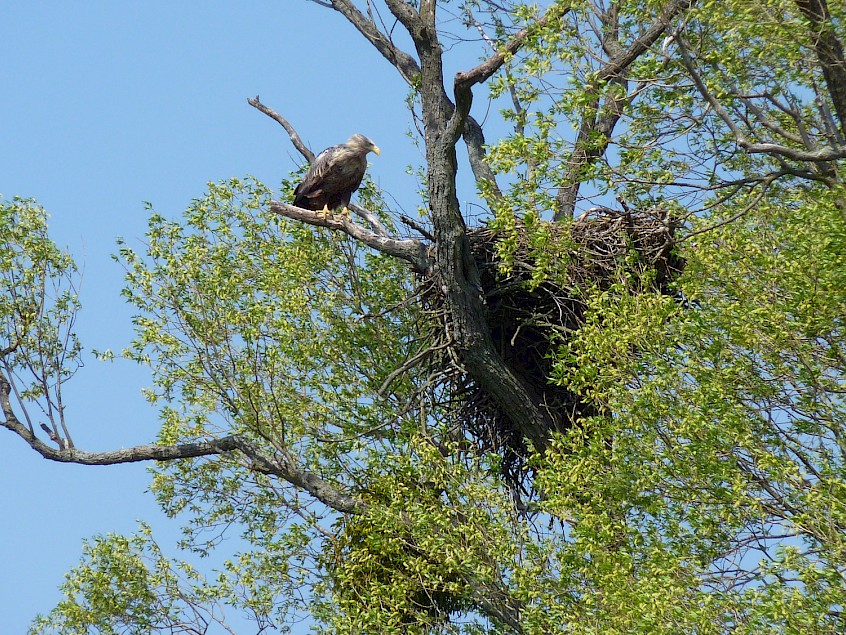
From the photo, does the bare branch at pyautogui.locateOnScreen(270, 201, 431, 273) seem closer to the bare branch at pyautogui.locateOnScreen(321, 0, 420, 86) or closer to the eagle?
the eagle

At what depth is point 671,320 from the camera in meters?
12.2

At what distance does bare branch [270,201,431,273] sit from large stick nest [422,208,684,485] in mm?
289

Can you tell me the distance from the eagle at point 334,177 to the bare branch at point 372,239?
2.76 feet

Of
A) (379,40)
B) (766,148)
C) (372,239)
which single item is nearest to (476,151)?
(379,40)

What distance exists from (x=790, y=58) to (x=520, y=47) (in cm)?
292

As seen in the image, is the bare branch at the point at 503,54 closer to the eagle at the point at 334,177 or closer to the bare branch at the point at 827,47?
the bare branch at the point at 827,47

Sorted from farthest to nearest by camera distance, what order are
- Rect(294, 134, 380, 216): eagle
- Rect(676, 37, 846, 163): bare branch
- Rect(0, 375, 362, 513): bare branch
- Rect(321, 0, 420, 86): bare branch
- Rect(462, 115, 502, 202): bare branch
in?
Rect(462, 115, 502, 202): bare branch
Rect(321, 0, 420, 86): bare branch
Rect(294, 134, 380, 216): eagle
Rect(0, 375, 362, 513): bare branch
Rect(676, 37, 846, 163): bare branch

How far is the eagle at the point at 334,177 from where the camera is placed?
14688 millimetres

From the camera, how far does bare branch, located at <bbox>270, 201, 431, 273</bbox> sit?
12953 mm

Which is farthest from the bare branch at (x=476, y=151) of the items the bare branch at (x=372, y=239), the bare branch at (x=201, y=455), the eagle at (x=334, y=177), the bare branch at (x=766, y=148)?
the bare branch at (x=766, y=148)

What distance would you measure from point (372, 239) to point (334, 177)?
71.1 inches

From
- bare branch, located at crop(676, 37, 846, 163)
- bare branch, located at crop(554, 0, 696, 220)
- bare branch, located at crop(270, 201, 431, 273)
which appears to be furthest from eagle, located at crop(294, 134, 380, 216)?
bare branch, located at crop(676, 37, 846, 163)

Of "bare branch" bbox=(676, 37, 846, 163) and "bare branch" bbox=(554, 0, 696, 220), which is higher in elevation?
"bare branch" bbox=(554, 0, 696, 220)

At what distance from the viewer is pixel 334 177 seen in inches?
579
